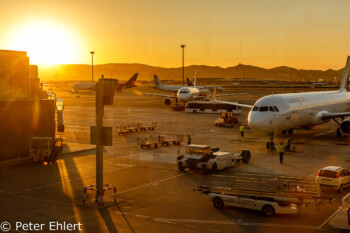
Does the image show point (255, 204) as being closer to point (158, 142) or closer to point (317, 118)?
point (158, 142)

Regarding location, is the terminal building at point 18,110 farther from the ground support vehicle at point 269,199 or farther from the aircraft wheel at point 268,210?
the aircraft wheel at point 268,210

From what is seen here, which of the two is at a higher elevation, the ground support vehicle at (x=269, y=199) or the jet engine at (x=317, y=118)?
the jet engine at (x=317, y=118)

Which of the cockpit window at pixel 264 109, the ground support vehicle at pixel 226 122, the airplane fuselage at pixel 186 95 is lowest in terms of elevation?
the ground support vehicle at pixel 226 122

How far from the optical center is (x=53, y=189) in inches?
973

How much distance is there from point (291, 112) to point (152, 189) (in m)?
23.0

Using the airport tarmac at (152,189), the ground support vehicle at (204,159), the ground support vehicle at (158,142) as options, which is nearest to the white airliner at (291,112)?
the airport tarmac at (152,189)

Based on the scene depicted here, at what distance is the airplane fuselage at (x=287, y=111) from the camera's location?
40.3m

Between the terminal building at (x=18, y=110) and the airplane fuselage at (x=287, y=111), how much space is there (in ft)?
65.9

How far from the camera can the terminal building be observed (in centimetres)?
3294

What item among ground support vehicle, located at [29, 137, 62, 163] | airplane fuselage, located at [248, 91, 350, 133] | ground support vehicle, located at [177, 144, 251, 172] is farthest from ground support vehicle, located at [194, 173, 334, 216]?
airplane fuselage, located at [248, 91, 350, 133]

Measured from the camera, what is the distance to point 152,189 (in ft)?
81.3

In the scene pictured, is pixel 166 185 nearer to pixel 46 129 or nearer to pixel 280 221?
pixel 280 221

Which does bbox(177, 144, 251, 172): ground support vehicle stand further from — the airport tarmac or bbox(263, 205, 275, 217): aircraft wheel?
bbox(263, 205, 275, 217): aircraft wheel

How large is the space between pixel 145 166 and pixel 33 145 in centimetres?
953
